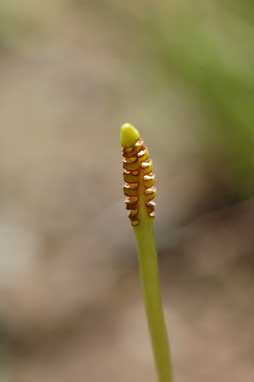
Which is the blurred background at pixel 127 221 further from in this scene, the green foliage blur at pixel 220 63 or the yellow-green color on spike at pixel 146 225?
the yellow-green color on spike at pixel 146 225

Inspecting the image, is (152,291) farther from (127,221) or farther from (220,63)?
(127,221)

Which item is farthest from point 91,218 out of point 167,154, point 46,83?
point 46,83

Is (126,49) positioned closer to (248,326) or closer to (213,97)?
(213,97)

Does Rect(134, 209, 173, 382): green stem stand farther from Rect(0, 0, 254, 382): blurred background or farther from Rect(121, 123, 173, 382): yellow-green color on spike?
Rect(0, 0, 254, 382): blurred background

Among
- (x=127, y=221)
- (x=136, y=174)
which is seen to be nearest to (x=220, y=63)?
(x=127, y=221)

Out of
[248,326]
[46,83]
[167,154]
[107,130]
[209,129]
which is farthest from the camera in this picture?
[46,83]

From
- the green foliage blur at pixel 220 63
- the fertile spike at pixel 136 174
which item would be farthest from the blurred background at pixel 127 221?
the fertile spike at pixel 136 174
